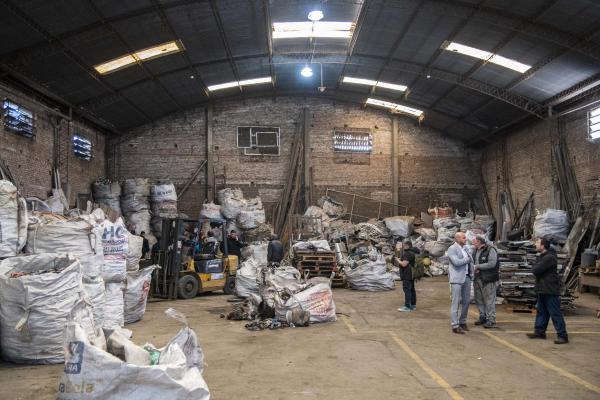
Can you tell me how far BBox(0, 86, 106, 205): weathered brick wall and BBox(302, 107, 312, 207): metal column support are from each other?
7776 millimetres

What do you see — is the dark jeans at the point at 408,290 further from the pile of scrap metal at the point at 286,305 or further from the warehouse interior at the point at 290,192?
the pile of scrap metal at the point at 286,305

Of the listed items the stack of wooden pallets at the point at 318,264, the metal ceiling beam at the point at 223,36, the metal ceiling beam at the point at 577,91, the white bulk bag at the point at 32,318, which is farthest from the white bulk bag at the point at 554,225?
the white bulk bag at the point at 32,318

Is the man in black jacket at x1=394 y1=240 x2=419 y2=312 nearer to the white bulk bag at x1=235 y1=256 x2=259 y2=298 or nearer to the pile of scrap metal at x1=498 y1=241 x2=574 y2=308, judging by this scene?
the pile of scrap metal at x1=498 y1=241 x2=574 y2=308

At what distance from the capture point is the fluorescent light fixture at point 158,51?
12771 millimetres

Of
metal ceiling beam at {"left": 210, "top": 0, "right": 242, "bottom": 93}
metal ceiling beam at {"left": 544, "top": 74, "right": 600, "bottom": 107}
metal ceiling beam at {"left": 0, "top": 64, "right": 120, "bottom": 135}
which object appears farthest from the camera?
metal ceiling beam at {"left": 544, "top": 74, "right": 600, "bottom": 107}

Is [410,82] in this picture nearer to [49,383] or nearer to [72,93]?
[72,93]

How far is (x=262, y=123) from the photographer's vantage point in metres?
19.5

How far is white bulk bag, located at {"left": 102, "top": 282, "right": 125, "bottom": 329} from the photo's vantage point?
659 centimetres

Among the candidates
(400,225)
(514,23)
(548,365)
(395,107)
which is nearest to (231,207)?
(400,225)

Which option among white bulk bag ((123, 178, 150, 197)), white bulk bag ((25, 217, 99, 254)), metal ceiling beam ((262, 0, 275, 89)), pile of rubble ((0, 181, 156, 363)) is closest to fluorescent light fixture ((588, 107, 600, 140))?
metal ceiling beam ((262, 0, 275, 89))

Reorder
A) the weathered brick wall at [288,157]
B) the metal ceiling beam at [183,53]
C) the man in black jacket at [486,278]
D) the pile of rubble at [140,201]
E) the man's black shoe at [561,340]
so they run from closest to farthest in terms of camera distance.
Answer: the man's black shoe at [561,340] < the man in black jacket at [486,278] < the metal ceiling beam at [183,53] < the pile of rubble at [140,201] < the weathered brick wall at [288,157]

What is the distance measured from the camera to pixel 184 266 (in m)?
11.2

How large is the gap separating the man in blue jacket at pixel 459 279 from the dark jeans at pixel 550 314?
3.20ft

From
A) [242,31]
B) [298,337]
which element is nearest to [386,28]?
[242,31]
